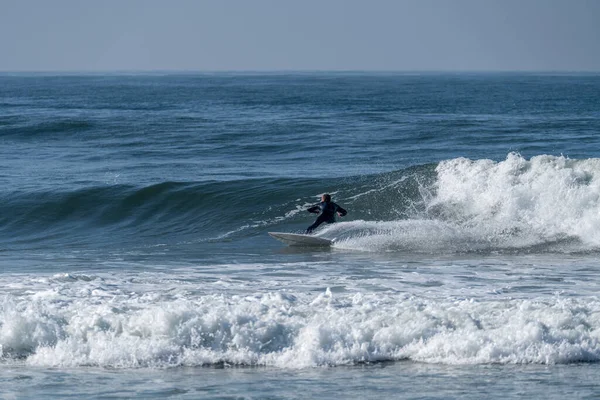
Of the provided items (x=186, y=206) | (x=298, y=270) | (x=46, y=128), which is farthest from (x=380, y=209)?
(x=46, y=128)

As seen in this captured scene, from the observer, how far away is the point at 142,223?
2522 cm

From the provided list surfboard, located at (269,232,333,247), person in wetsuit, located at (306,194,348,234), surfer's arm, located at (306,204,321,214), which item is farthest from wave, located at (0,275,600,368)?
person in wetsuit, located at (306,194,348,234)

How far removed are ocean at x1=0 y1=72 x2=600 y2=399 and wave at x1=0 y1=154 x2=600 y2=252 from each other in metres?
0.08

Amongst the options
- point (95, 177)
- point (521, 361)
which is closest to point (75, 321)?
point (521, 361)

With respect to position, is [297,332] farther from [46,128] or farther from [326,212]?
[46,128]

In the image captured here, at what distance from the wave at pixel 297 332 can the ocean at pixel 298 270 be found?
0.09 ft

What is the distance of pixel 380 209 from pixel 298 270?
781cm

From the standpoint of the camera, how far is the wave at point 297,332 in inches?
461

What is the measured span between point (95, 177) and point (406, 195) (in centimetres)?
1064

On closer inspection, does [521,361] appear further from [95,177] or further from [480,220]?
[95,177]

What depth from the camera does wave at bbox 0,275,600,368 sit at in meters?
11.7

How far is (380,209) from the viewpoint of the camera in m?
24.6

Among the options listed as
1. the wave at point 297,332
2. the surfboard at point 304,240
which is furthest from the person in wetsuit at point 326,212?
the wave at point 297,332

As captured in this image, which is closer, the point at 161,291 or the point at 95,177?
the point at 161,291
